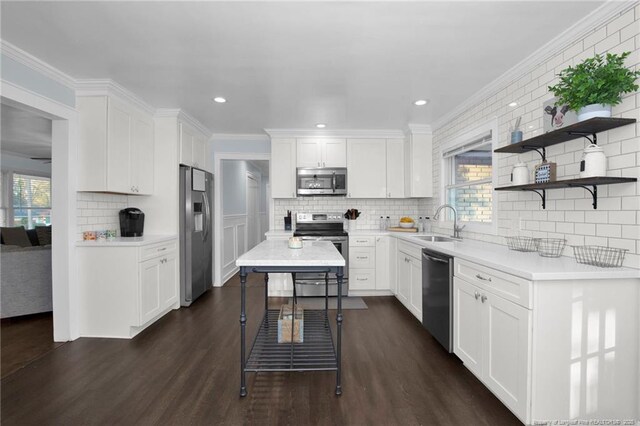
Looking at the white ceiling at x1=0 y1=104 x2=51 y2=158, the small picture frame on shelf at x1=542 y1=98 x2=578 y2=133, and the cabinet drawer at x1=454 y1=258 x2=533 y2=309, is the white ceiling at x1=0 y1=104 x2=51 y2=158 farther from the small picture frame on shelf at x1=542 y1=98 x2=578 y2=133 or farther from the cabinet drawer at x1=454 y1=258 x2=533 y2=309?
the small picture frame on shelf at x1=542 y1=98 x2=578 y2=133

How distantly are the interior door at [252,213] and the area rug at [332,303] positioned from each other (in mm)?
3287

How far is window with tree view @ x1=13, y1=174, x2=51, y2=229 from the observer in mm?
6163

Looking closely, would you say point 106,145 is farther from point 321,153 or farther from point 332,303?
point 332,303

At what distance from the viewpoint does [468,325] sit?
2.26 metres

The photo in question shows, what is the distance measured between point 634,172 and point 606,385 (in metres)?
1.20

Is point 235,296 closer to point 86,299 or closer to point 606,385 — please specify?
point 86,299

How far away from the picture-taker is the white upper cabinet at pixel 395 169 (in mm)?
4715

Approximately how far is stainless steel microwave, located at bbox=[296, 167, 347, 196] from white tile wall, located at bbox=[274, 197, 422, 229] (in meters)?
0.30

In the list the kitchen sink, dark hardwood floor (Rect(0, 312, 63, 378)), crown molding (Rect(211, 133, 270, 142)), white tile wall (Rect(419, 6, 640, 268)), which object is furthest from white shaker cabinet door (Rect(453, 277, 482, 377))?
crown molding (Rect(211, 133, 270, 142))

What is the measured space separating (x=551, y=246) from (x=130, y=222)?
4084 mm

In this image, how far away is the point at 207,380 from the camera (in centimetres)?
224

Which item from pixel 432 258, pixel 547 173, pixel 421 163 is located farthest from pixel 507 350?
pixel 421 163

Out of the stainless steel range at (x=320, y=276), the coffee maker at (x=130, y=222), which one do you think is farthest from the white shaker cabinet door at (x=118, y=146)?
the stainless steel range at (x=320, y=276)

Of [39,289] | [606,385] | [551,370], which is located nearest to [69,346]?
[39,289]
